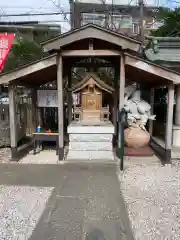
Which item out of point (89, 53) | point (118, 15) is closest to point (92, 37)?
point (89, 53)

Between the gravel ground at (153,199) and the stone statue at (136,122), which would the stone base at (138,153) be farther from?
the gravel ground at (153,199)

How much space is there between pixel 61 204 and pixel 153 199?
1.54 metres

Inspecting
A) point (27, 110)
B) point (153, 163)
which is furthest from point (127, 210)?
point (27, 110)

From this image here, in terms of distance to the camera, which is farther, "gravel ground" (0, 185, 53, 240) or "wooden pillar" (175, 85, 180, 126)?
"wooden pillar" (175, 85, 180, 126)

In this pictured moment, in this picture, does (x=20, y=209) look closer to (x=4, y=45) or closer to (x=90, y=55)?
(x=90, y=55)

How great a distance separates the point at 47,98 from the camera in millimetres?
7180

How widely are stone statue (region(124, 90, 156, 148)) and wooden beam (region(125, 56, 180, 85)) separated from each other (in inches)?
49.5

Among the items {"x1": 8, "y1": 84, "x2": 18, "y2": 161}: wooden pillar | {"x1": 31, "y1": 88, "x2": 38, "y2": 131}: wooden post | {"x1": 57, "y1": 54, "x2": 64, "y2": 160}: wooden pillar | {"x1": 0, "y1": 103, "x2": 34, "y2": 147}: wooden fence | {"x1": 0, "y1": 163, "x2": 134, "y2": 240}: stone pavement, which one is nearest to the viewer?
{"x1": 0, "y1": 163, "x2": 134, "y2": 240}: stone pavement

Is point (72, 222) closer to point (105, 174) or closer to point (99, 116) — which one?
point (105, 174)

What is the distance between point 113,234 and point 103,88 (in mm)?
4278

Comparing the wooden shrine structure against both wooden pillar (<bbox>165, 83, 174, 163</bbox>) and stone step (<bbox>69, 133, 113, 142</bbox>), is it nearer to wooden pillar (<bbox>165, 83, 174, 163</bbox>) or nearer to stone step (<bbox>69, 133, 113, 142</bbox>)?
wooden pillar (<bbox>165, 83, 174, 163</bbox>)

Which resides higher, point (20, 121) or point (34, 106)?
point (34, 106)

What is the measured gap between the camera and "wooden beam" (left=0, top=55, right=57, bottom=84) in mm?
5711

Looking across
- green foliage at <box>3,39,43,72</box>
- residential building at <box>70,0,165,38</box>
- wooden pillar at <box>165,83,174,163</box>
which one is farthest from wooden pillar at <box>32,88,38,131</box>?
residential building at <box>70,0,165,38</box>
